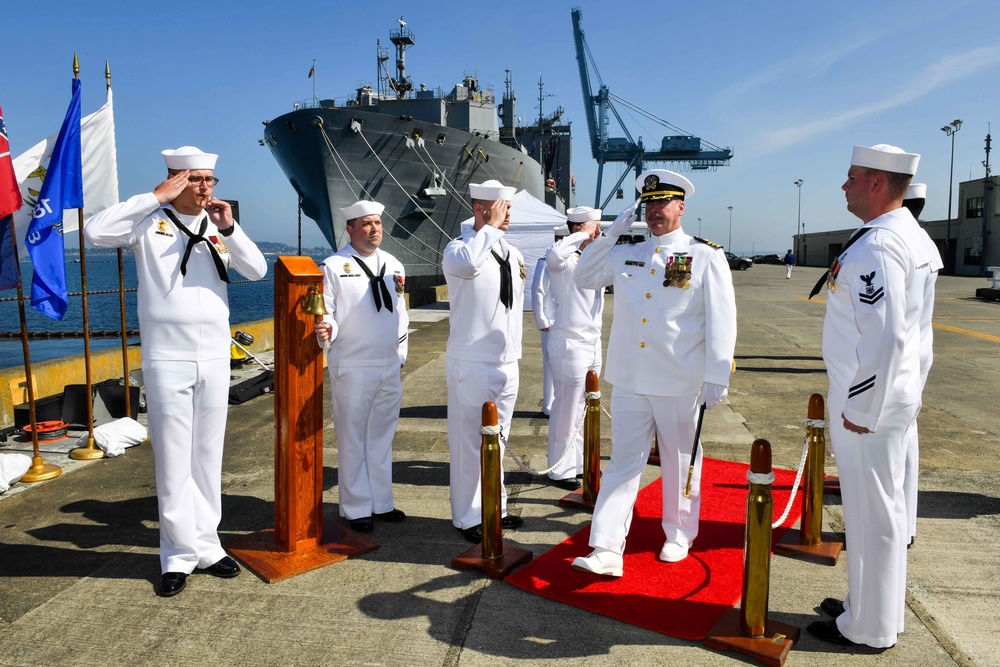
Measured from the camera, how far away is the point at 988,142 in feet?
141

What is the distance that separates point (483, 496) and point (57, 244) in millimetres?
3723

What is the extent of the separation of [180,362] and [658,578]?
2648mm

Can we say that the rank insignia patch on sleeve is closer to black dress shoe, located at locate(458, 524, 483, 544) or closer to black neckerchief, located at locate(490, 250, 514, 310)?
black neckerchief, located at locate(490, 250, 514, 310)

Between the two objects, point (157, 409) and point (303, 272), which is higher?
point (303, 272)

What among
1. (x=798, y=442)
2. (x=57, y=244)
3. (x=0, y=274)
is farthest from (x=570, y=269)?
(x=0, y=274)

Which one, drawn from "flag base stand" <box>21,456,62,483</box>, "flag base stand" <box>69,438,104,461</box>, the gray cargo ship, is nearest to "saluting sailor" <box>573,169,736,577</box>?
"flag base stand" <box>21,456,62,483</box>

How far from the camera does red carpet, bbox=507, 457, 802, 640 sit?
3.16 metres

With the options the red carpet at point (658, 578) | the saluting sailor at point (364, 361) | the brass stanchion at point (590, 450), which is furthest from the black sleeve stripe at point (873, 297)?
the saluting sailor at point (364, 361)

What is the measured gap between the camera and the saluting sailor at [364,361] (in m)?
4.14

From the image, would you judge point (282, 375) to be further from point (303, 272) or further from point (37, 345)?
point (37, 345)

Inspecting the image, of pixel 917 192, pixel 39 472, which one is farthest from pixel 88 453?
pixel 917 192

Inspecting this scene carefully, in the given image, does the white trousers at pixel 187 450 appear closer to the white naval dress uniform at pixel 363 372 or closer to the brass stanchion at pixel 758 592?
the white naval dress uniform at pixel 363 372

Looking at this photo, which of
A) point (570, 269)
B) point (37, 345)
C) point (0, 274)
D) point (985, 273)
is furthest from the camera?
point (985, 273)

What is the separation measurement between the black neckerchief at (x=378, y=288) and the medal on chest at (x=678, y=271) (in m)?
1.70
